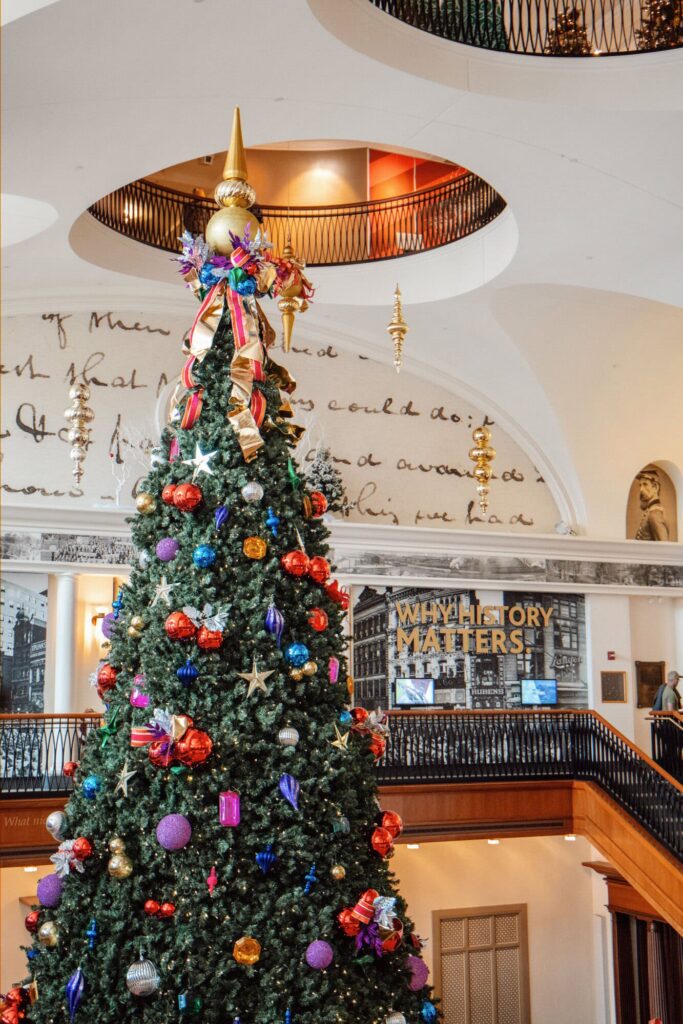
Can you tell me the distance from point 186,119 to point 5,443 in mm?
5601

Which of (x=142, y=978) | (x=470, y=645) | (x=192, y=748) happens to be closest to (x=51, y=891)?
(x=142, y=978)

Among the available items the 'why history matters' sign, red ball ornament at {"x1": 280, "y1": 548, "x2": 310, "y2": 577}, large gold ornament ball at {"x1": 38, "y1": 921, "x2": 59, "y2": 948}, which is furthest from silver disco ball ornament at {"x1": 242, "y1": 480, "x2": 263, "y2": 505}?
the 'why history matters' sign

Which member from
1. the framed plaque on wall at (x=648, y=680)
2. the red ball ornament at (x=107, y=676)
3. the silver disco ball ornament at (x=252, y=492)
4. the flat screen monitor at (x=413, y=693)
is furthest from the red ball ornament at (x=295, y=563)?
the framed plaque on wall at (x=648, y=680)

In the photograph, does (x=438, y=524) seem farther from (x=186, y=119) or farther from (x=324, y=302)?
(x=186, y=119)

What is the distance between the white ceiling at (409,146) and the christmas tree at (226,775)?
16.2 feet

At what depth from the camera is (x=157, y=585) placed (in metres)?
4.36

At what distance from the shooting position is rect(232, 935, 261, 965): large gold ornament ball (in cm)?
379

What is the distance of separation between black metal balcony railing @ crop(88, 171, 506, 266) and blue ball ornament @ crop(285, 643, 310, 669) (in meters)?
10.1

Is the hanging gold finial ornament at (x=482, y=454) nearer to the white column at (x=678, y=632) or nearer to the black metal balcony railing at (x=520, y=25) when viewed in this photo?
the black metal balcony railing at (x=520, y=25)

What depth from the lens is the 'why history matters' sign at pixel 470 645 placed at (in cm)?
1573

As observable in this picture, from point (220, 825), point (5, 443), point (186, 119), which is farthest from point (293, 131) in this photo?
point (220, 825)

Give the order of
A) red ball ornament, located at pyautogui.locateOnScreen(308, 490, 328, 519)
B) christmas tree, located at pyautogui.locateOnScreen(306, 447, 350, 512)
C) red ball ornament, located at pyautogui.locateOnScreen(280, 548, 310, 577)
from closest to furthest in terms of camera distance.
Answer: red ball ornament, located at pyautogui.locateOnScreen(280, 548, 310, 577)
red ball ornament, located at pyautogui.locateOnScreen(308, 490, 328, 519)
christmas tree, located at pyautogui.locateOnScreen(306, 447, 350, 512)

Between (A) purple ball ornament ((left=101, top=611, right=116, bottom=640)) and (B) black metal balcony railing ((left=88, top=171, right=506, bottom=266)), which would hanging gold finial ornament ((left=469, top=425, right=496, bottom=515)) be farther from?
(A) purple ball ornament ((left=101, top=611, right=116, bottom=640))

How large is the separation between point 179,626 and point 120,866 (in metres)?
0.95
